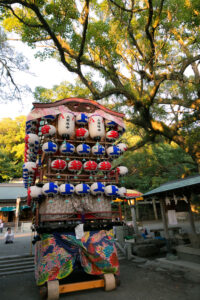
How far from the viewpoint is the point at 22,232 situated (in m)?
21.3

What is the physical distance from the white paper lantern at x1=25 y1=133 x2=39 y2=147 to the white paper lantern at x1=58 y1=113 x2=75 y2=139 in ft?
3.57

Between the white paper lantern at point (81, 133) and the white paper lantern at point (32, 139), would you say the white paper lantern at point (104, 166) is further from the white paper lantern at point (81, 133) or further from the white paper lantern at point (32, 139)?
the white paper lantern at point (32, 139)

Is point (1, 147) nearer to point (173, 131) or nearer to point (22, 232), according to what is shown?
point (22, 232)

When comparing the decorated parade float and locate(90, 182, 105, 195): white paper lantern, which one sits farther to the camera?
locate(90, 182, 105, 195): white paper lantern

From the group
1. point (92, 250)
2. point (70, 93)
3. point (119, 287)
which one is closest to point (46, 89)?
point (70, 93)

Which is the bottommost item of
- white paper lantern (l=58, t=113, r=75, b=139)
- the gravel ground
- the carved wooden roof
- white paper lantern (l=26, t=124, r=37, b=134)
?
the gravel ground

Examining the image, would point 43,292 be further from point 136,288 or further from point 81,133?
point 81,133

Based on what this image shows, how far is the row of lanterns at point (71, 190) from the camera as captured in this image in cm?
594

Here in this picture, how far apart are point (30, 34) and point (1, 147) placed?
2790cm

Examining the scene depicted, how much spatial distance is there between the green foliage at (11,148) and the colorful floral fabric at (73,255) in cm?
2626

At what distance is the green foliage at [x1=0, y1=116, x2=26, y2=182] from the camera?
99.7 ft

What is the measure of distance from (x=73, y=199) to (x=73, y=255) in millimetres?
1694

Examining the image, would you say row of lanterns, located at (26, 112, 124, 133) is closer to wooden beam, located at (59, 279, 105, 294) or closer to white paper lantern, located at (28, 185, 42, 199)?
white paper lantern, located at (28, 185, 42, 199)

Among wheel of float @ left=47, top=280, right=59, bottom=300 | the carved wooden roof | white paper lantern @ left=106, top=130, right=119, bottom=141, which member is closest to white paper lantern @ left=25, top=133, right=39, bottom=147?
the carved wooden roof
